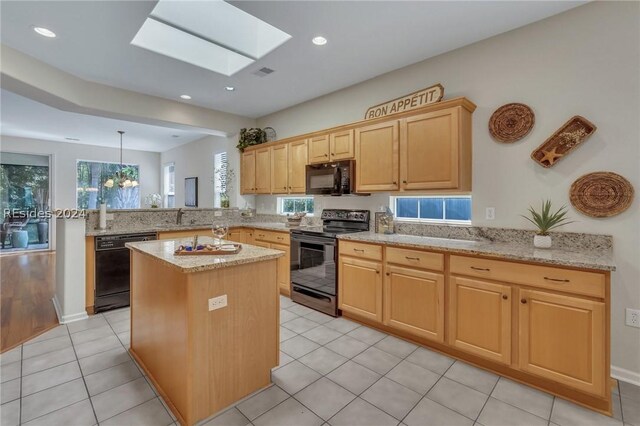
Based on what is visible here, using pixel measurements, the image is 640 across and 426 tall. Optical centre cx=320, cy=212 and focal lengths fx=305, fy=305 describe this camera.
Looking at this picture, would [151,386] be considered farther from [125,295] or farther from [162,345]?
[125,295]

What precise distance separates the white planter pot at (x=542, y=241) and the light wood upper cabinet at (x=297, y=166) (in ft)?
8.71

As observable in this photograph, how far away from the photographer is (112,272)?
362cm

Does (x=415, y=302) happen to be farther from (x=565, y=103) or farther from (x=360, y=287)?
(x=565, y=103)

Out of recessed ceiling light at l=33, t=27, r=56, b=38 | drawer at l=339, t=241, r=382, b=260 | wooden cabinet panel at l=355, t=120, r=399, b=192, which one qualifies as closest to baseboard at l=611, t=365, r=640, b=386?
drawer at l=339, t=241, r=382, b=260

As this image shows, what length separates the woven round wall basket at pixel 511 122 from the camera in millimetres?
2631

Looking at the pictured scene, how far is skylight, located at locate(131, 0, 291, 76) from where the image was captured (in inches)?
104

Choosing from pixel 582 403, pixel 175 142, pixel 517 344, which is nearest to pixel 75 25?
pixel 517 344

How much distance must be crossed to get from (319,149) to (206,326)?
2.74 metres

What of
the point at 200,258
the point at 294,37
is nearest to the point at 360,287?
the point at 200,258

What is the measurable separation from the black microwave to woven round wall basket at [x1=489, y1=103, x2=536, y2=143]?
1.47 meters

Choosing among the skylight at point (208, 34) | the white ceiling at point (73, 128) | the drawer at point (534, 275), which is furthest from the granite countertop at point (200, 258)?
the white ceiling at point (73, 128)

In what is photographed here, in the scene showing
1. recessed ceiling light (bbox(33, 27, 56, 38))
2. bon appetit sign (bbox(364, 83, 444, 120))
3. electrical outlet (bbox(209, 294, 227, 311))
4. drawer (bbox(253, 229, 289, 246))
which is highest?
recessed ceiling light (bbox(33, 27, 56, 38))

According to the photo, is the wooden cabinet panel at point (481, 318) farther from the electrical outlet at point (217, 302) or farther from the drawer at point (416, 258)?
the electrical outlet at point (217, 302)

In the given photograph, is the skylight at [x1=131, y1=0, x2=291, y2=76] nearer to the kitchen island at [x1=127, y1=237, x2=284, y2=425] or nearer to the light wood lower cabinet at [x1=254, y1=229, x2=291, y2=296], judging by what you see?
the kitchen island at [x1=127, y1=237, x2=284, y2=425]
